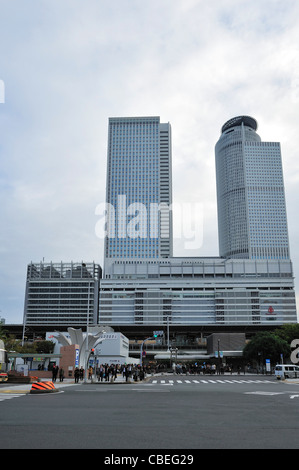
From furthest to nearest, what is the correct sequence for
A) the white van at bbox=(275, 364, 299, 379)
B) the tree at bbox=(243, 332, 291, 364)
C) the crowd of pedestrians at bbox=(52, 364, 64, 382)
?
the tree at bbox=(243, 332, 291, 364) < the white van at bbox=(275, 364, 299, 379) < the crowd of pedestrians at bbox=(52, 364, 64, 382)

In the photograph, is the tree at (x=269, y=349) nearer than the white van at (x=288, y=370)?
No

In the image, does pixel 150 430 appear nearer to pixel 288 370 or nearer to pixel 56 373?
pixel 56 373

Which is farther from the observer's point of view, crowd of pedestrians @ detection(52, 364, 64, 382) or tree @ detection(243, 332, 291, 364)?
tree @ detection(243, 332, 291, 364)

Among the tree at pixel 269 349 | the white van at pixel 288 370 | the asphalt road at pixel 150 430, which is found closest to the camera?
the asphalt road at pixel 150 430

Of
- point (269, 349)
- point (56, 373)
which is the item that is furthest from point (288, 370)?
point (269, 349)

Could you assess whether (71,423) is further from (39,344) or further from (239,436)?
(39,344)

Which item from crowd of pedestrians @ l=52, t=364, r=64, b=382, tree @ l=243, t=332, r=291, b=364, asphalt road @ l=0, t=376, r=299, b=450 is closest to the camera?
asphalt road @ l=0, t=376, r=299, b=450

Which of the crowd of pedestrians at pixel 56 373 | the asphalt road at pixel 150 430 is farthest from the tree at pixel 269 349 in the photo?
the asphalt road at pixel 150 430

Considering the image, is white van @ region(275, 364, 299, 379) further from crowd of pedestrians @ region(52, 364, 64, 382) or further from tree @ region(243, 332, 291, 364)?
tree @ region(243, 332, 291, 364)

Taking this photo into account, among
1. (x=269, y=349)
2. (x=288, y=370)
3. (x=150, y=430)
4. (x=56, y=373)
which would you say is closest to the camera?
(x=150, y=430)

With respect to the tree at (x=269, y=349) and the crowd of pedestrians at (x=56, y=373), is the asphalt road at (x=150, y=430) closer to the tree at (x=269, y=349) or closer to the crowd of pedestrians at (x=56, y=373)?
the crowd of pedestrians at (x=56, y=373)

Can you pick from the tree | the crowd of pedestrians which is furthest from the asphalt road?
the tree
